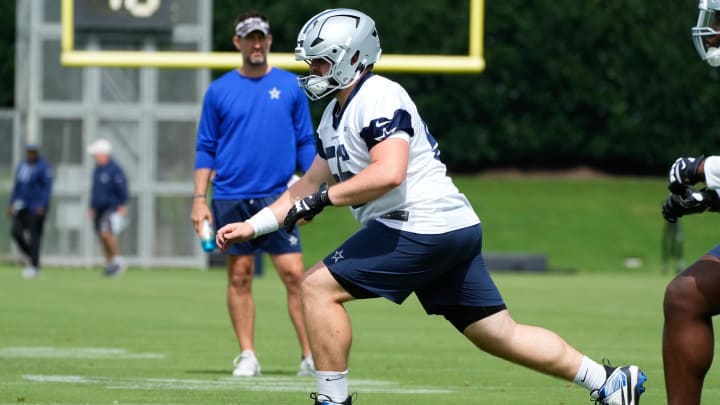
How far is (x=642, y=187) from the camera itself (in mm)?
39562

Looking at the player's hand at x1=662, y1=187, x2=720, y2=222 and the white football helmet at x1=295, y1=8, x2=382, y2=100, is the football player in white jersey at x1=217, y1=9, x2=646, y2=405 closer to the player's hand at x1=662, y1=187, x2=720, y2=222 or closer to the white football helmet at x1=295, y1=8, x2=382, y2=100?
the white football helmet at x1=295, y1=8, x2=382, y2=100

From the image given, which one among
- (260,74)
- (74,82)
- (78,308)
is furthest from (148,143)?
(260,74)

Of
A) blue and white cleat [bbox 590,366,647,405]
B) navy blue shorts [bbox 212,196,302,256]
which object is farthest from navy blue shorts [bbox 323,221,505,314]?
navy blue shorts [bbox 212,196,302,256]

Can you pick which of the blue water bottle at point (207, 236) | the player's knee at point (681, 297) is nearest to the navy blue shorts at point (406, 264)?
the player's knee at point (681, 297)

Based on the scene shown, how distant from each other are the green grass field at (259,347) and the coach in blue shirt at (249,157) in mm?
569

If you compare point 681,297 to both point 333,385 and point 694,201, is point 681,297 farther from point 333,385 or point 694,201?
point 333,385

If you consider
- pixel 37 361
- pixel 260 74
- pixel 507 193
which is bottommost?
pixel 507 193

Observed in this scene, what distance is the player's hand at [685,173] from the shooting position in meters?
6.08

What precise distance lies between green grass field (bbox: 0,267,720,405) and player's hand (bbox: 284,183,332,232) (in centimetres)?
166

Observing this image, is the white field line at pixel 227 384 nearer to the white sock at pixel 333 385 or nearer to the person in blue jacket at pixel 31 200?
the white sock at pixel 333 385

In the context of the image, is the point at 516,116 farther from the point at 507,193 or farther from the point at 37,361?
the point at 37,361

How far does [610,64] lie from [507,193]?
4.55 metres

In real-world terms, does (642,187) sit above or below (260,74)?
below

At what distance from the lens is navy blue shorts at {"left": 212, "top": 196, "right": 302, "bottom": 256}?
9.62 metres
